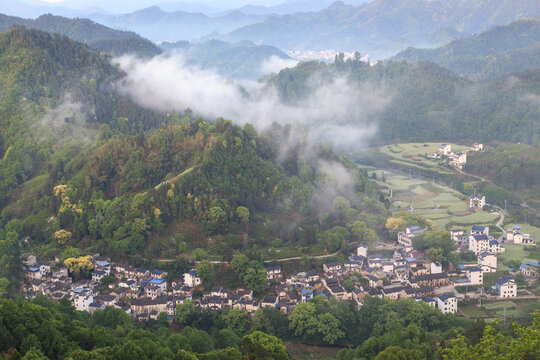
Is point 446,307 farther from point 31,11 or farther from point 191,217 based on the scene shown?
point 31,11

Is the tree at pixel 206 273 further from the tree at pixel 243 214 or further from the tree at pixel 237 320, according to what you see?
the tree at pixel 243 214

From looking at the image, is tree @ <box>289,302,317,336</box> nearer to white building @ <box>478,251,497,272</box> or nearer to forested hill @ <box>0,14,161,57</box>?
white building @ <box>478,251,497,272</box>

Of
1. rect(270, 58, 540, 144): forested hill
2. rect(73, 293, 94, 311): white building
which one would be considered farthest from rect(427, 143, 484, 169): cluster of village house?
rect(73, 293, 94, 311): white building

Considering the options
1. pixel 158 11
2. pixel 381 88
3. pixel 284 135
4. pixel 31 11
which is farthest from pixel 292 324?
pixel 158 11

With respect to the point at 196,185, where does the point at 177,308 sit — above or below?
below

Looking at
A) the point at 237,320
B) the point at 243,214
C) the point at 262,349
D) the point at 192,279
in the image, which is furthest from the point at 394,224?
the point at 262,349

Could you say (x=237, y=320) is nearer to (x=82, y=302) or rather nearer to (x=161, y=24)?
(x=82, y=302)

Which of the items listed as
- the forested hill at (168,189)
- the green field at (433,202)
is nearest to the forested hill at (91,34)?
the forested hill at (168,189)
